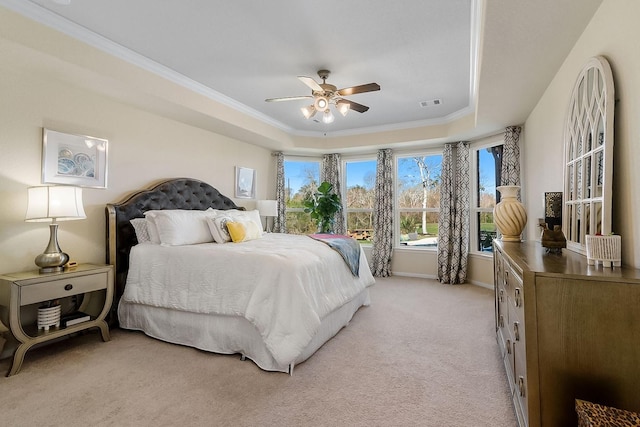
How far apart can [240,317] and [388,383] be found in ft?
4.07

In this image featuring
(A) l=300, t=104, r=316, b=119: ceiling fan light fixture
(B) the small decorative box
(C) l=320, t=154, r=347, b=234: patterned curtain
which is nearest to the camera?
(B) the small decorative box

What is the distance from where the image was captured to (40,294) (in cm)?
242

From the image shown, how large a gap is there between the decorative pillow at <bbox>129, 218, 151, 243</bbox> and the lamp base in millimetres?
686

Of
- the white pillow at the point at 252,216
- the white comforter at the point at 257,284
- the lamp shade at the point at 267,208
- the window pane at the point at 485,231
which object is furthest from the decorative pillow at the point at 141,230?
the window pane at the point at 485,231

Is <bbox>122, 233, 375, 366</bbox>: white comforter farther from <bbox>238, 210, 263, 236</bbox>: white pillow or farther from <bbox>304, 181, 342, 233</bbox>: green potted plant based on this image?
<bbox>304, 181, 342, 233</bbox>: green potted plant

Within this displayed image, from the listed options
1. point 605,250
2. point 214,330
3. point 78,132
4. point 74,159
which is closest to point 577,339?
point 605,250

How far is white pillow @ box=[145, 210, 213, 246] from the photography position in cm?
321

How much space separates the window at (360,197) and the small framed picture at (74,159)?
4.16m

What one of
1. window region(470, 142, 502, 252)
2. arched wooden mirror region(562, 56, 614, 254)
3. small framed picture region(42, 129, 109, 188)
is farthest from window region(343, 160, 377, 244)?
small framed picture region(42, 129, 109, 188)

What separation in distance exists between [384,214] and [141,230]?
3993 mm

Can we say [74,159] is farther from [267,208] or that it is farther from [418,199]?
[418,199]

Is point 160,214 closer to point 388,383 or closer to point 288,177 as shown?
point 388,383

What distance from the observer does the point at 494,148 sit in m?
4.90

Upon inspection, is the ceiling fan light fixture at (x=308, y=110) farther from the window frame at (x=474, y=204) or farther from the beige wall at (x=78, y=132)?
the window frame at (x=474, y=204)
